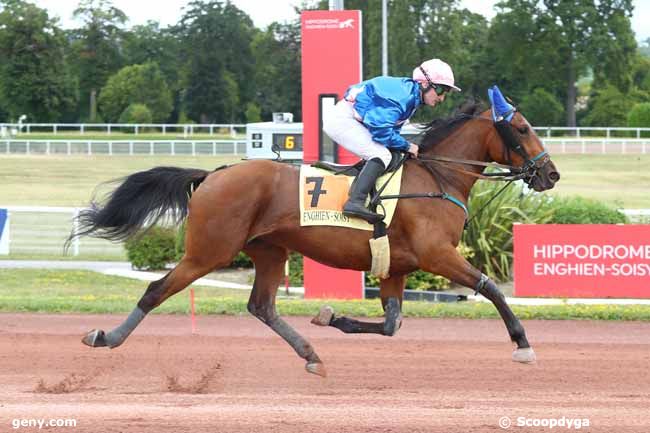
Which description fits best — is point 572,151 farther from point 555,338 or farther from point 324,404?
point 324,404

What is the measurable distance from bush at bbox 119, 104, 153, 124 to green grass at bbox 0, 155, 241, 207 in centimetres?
1243

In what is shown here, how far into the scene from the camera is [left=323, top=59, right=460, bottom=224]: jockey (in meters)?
7.07

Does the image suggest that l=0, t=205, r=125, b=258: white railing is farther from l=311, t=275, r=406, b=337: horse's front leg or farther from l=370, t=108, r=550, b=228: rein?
l=370, t=108, r=550, b=228: rein

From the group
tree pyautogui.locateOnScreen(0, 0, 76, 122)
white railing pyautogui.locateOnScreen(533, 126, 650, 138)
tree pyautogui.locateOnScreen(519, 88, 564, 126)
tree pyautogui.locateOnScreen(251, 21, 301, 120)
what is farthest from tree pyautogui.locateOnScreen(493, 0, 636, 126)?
tree pyautogui.locateOnScreen(0, 0, 76, 122)

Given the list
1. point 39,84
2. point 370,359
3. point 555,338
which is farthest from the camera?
point 39,84

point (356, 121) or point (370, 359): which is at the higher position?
point (356, 121)

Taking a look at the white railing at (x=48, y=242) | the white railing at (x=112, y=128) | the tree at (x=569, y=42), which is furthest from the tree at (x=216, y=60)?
the white railing at (x=48, y=242)

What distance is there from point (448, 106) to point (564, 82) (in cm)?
1543

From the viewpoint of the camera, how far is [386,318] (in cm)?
736

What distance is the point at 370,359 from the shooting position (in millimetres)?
8289

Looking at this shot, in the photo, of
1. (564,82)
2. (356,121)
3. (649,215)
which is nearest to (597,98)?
(564,82)

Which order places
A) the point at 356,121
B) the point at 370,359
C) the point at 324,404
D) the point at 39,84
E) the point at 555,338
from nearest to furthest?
the point at 324,404 < the point at 356,121 < the point at 370,359 < the point at 555,338 < the point at 39,84

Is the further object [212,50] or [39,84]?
[212,50]

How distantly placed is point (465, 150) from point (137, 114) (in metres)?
43.2
